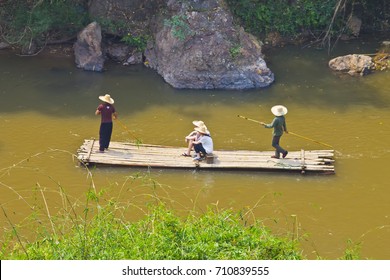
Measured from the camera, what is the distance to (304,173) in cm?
1268

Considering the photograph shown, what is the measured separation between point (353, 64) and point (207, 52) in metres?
3.31

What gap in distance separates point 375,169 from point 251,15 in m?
6.31

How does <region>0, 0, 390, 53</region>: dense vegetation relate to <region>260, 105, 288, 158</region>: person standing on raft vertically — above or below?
above

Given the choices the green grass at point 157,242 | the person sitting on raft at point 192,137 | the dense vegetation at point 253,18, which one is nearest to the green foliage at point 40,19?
the dense vegetation at point 253,18

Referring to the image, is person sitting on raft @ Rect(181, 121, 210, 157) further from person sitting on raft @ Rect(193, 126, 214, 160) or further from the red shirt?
the red shirt

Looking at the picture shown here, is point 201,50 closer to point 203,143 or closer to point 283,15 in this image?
point 283,15

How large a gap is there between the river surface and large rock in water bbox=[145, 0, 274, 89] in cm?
28

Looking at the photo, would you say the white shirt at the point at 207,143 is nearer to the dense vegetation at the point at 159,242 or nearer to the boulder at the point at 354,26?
the dense vegetation at the point at 159,242

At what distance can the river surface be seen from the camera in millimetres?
11484

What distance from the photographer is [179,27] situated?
16.2 metres

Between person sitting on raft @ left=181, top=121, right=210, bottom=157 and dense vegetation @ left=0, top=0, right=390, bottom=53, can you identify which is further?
dense vegetation @ left=0, top=0, right=390, bottom=53

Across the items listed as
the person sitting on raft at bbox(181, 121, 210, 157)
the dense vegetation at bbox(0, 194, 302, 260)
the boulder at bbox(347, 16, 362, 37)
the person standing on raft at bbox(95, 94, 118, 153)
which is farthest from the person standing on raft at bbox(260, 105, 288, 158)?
the boulder at bbox(347, 16, 362, 37)
